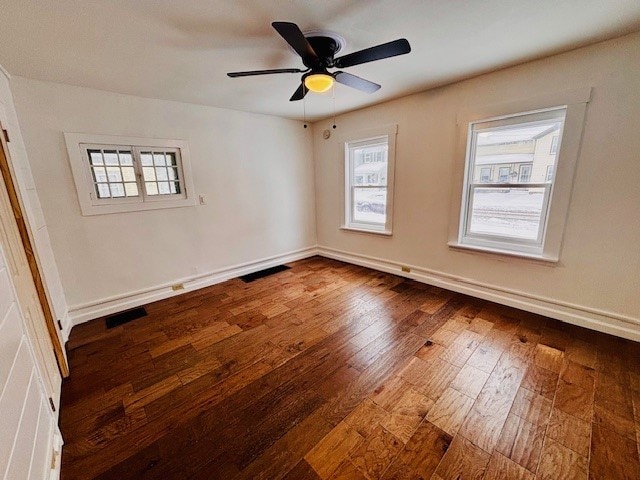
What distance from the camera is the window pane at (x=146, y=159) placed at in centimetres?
290

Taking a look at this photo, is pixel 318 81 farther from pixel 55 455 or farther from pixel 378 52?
pixel 55 455

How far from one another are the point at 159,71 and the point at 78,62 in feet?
1.82

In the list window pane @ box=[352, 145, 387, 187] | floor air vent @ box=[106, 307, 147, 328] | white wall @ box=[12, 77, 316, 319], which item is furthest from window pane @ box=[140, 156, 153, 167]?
window pane @ box=[352, 145, 387, 187]

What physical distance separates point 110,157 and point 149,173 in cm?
37

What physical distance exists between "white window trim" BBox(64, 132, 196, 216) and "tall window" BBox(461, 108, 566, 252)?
334cm

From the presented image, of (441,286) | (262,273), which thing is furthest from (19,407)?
(441,286)

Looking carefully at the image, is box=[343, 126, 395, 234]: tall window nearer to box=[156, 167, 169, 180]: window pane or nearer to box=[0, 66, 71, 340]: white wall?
box=[156, 167, 169, 180]: window pane

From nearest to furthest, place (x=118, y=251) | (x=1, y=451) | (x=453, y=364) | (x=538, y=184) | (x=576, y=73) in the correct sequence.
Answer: (x=1, y=451) → (x=453, y=364) → (x=576, y=73) → (x=538, y=184) → (x=118, y=251)

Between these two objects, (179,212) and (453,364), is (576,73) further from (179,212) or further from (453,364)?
(179,212)

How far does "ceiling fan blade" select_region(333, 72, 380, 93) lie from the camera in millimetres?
1951

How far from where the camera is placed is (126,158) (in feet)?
9.23

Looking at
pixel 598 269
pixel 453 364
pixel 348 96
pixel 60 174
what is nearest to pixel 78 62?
pixel 60 174

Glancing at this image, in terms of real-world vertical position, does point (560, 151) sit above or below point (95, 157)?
below

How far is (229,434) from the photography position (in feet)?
4.78
